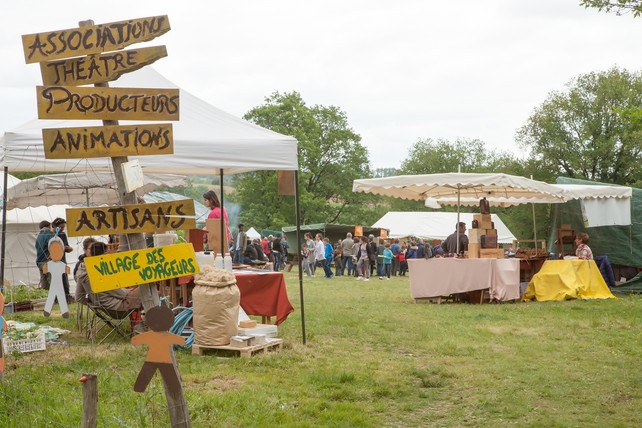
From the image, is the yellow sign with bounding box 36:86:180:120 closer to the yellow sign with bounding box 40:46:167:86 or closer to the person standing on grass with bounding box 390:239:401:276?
the yellow sign with bounding box 40:46:167:86

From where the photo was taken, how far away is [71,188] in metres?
12.5

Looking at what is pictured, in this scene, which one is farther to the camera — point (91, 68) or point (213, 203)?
point (213, 203)

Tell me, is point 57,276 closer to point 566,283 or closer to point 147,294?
point 147,294

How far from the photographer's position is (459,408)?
560 cm

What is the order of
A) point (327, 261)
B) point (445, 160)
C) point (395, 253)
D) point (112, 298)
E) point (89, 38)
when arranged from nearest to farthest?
point (89, 38) → point (112, 298) → point (327, 261) → point (395, 253) → point (445, 160)

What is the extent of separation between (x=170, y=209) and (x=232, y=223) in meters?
54.6

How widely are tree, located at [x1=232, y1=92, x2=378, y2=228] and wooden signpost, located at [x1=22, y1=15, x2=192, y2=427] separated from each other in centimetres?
4824

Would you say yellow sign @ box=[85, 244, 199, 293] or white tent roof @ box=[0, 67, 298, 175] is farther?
white tent roof @ box=[0, 67, 298, 175]

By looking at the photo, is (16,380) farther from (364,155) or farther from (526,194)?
(364,155)

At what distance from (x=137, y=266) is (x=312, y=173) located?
170 feet

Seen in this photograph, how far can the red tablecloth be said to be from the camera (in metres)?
8.80

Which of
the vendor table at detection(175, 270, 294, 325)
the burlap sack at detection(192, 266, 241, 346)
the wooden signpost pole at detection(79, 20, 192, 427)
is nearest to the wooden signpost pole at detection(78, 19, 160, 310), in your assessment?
the wooden signpost pole at detection(79, 20, 192, 427)

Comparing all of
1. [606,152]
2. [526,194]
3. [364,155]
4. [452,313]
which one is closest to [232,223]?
[364,155]

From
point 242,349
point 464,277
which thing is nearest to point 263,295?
point 242,349
